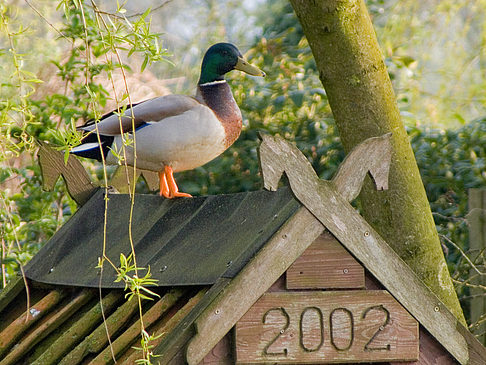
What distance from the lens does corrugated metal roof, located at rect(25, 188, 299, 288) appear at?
8.31 feet

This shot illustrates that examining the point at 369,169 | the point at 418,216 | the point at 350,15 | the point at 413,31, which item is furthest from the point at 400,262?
Answer: the point at 413,31

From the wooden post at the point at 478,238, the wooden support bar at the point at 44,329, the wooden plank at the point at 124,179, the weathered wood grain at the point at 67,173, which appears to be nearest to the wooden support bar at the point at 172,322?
the wooden support bar at the point at 44,329

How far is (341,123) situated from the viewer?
4.00 metres

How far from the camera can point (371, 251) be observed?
2.48 metres

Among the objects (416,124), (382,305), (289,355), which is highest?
(416,124)

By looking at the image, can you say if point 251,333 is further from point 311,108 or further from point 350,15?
point 311,108

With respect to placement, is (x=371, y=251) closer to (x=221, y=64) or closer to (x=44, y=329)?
(x=44, y=329)

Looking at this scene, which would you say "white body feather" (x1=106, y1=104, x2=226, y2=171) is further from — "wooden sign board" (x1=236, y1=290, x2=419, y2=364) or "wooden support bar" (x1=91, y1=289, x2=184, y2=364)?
"wooden sign board" (x1=236, y1=290, x2=419, y2=364)

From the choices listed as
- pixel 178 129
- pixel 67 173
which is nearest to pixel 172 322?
pixel 178 129

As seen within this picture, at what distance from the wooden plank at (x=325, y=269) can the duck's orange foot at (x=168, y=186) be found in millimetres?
889

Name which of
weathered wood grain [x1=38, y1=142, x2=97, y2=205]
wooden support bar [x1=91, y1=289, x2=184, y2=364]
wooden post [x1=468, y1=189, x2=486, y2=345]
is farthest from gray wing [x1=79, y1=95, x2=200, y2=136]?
wooden post [x1=468, y1=189, x2=486, y2=345]

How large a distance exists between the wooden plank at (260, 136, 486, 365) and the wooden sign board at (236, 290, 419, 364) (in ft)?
0.16

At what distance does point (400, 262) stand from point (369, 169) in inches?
12.4

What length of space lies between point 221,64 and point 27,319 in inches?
52.9
